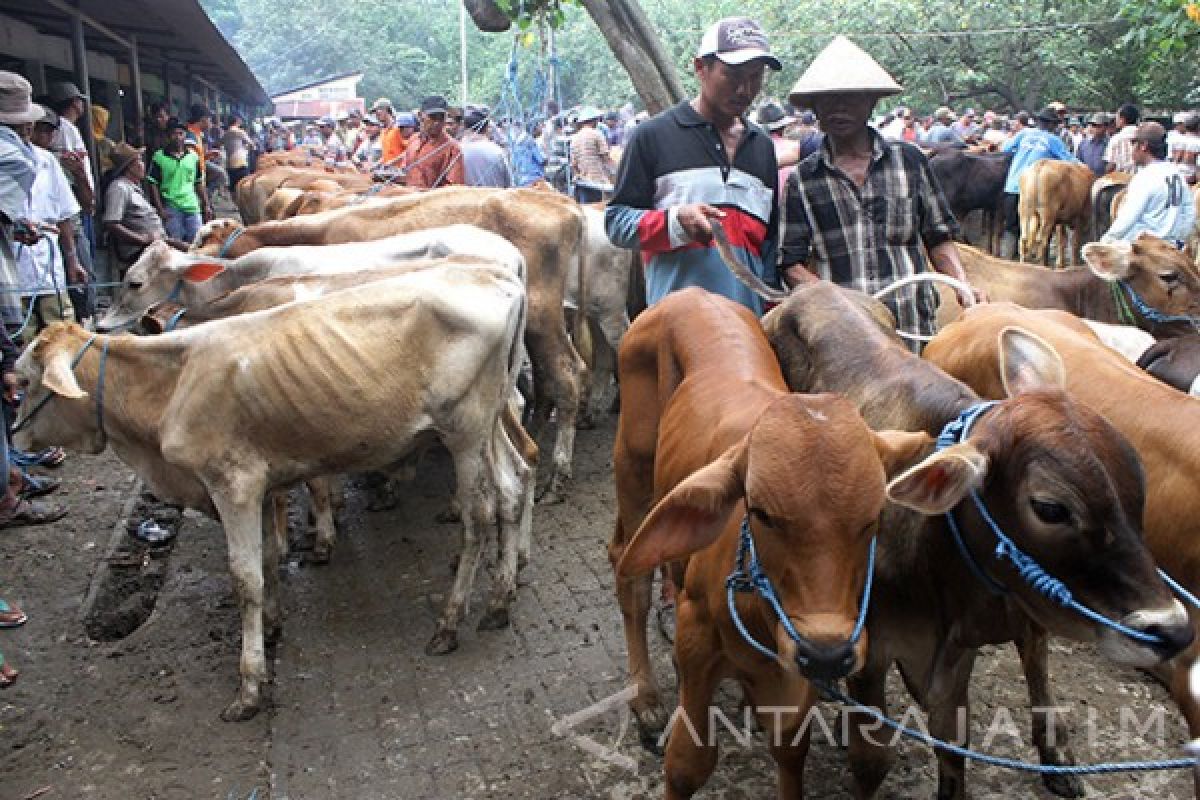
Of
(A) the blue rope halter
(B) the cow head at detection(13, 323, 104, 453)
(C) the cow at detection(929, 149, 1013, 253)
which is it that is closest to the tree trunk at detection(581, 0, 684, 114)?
(B) the cow head at detection(13, 323, 104, 453)

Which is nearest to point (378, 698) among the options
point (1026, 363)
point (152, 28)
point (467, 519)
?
point (467, 519)

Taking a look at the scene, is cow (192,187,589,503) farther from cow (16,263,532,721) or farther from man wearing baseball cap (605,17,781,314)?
man wearing baseball cap (605,17,781,314)

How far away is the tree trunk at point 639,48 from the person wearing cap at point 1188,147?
8655mm

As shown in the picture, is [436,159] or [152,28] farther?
[152,28]

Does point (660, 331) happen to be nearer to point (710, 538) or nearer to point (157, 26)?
point (710, 538)

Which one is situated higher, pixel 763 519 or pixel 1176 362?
pixel 763 519

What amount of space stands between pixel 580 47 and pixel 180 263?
4757cm

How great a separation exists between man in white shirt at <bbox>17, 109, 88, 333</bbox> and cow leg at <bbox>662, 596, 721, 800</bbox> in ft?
18.1

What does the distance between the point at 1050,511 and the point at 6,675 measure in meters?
4.40

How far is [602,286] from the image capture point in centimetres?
793

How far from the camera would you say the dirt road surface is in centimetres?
379

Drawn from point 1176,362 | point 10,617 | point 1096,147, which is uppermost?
point 1176,362

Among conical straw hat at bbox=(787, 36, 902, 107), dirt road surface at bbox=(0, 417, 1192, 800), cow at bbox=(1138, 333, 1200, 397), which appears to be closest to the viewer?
dirt road surface at bbox=(0, 417, 1192, 800)

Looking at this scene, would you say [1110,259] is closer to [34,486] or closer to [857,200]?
[857,200]
